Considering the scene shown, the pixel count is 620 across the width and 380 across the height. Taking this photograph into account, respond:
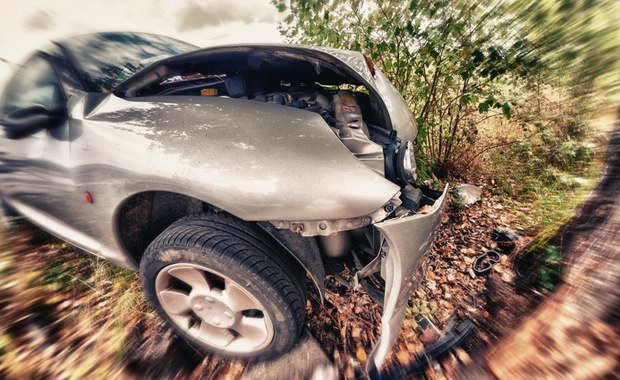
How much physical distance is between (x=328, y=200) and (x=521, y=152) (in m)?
3.29

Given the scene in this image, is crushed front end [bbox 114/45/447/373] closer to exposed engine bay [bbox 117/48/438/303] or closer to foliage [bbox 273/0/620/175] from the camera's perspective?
exposed engine bay [bbox 117/48/438/303]

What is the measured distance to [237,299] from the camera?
124 centimetres

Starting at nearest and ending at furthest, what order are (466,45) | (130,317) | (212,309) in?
(212,309) → (130,317) → (466,45)

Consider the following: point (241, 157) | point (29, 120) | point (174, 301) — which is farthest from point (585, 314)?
point (29, 120)

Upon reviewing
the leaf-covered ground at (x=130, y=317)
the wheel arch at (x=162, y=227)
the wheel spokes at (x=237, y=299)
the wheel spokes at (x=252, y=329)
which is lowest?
the leaf-covered ground at (x=130, y=317)

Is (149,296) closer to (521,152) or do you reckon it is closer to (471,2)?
(471,2)

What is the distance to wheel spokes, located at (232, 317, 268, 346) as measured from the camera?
4.25 ft

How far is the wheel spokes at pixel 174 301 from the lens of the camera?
4.41 feet

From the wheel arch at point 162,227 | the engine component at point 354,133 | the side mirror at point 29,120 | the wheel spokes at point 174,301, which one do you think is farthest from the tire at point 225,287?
the side mirror at point 29,120

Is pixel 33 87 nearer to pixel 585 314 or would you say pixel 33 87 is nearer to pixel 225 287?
pixel 225 287

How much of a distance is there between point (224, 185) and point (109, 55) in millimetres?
1500

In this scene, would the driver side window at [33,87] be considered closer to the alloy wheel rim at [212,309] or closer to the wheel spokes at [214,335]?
the alloy wheel rim at [212,309]

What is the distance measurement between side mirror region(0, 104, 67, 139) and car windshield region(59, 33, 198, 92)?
0.84ft

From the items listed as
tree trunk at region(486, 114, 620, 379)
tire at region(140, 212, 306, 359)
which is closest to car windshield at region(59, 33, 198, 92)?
tire at region(140, 212, 306, 359)
